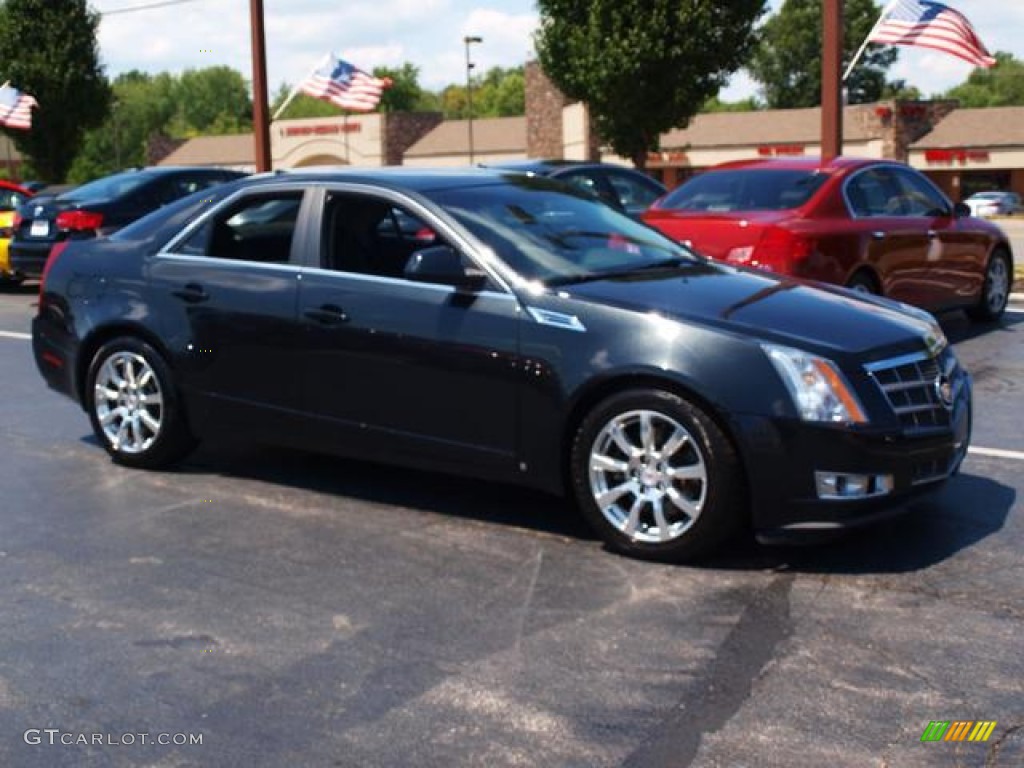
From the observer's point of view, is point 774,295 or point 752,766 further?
point 774,295

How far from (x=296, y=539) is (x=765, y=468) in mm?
2031

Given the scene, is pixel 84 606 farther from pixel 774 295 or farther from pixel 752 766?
pixel 774 295

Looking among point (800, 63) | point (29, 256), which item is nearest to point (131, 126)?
point (800, 63)

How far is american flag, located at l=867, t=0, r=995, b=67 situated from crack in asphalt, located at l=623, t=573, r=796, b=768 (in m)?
14.9

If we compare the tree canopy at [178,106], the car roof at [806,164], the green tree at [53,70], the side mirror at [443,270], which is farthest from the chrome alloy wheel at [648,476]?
the tree canopy at [178,106]

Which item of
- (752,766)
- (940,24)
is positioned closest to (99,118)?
(940,24)

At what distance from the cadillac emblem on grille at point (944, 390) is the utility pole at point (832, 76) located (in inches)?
446

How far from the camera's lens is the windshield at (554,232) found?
5977 mm

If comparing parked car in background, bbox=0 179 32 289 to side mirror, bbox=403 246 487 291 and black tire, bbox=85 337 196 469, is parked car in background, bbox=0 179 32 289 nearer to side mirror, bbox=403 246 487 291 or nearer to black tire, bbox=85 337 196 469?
black tire, bbox=85 337 196 469

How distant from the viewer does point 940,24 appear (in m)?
18.5

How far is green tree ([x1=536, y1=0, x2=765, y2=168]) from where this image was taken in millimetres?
25625

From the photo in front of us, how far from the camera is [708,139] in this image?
64.1m

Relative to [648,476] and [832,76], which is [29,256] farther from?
[648,476]

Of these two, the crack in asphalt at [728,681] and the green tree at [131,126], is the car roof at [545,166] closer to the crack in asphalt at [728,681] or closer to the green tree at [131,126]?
the crack in asphalt at [728,681]
